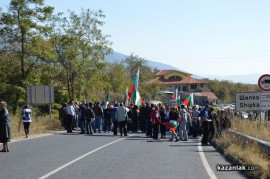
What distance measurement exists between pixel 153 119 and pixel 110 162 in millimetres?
9714

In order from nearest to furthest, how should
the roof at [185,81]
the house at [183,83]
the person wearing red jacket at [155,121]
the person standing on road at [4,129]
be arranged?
1. the person standing on road at [4,129]
2. the person wearing red jacket at [155,121]
3. the house at [183,83]
4. the roof at [185,81]

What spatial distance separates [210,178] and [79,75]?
30644 mm

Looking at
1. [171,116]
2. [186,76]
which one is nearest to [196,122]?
[171,116]

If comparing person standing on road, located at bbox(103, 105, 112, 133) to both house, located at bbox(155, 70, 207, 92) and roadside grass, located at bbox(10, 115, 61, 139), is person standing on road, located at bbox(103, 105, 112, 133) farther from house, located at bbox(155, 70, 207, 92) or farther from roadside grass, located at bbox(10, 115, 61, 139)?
house, located at bbox(155, 70, 207, 92)

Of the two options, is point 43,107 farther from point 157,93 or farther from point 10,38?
point 157,93

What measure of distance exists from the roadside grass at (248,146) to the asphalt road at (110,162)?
1.65 feet

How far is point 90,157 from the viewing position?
14.5 metres

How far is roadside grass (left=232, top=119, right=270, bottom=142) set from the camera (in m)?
16.5

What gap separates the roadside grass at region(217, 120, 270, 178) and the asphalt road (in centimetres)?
50

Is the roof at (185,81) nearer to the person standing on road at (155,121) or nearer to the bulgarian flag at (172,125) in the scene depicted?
the person standing on road at (155,121)

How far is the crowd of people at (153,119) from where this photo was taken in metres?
20.5

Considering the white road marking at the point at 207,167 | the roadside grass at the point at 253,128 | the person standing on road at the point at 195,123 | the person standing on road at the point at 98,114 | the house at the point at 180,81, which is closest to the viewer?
the white road marking at the point at 207,167

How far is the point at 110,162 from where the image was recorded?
13227mm

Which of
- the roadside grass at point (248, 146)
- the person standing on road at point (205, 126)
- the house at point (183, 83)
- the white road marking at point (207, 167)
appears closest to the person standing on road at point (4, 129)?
the white road marking at point (207, 167)
